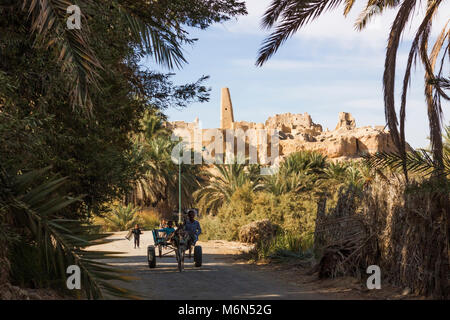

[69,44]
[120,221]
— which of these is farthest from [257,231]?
[120,221]

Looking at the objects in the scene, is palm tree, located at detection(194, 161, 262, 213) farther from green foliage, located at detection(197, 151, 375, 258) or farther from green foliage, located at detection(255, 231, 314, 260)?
green foliage, located at detection(255, 231, 314, 260)

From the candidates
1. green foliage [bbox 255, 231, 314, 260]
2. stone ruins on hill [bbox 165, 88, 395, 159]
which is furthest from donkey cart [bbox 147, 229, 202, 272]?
stone ruins on hill [bbox 165, 88, 395, 159]

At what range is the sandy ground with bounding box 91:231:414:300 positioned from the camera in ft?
34.5

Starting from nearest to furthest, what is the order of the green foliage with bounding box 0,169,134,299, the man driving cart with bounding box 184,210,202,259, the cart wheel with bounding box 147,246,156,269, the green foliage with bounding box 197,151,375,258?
the green foliage with bounding box 0,169,134,299 < the man driving cart with bounding box 184,210,202,259 < the cart wheel with bounding box 147,246,156,269 < the green foliage with bounding box 197,151,375,258

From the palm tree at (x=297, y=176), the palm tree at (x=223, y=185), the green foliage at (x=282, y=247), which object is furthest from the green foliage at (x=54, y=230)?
the palm tree at (x=223, y=185)

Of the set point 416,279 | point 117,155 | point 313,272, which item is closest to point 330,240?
point 313,272

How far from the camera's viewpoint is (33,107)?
9000mm

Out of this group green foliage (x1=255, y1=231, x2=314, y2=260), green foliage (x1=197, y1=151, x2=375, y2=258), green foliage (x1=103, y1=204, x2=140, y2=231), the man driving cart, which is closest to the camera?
the man driving cart

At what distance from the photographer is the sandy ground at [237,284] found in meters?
10.5

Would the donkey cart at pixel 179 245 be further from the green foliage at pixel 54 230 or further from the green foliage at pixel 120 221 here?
the green foliage at pixel 120 221

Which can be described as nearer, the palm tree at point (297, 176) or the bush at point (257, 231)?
the bush at point (257, 231)

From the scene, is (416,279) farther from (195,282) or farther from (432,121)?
(195,282)

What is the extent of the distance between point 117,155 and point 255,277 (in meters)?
4.87

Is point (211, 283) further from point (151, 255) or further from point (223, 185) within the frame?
point (223, 185)
